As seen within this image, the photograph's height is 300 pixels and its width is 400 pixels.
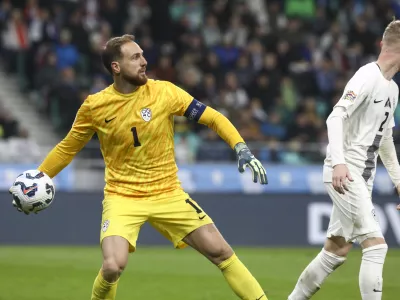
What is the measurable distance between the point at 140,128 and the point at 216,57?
11.7m

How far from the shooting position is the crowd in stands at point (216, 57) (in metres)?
17.2

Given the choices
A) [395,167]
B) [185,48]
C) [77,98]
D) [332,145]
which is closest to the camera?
[332,145]

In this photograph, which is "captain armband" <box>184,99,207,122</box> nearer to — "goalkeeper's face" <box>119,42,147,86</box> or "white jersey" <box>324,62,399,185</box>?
"goalkeeper's face" <box>119,42,147,86</box>

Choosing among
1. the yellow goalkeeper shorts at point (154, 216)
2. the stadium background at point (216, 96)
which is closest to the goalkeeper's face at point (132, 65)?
the yellow goalkeeper shorts at point (154, 216)

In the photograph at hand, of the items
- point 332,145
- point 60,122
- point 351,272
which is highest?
point 332,145

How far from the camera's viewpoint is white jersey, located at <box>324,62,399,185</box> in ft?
23.2

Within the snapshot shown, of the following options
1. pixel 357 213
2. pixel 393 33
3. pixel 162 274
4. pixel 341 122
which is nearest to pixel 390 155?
pixel 357 213

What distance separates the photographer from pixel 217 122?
280 inches

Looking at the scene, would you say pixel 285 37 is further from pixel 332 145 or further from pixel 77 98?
pixel 332 145

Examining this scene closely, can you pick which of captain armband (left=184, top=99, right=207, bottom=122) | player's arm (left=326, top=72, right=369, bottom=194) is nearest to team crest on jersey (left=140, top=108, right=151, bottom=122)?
captain armband (left=184, top=99, right=207, bottom=122)

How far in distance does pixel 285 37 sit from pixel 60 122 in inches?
216

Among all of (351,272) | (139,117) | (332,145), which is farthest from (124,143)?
(351,272)

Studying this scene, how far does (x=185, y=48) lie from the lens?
18.9 metres

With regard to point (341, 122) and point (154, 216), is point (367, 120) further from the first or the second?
point (154, 216)
